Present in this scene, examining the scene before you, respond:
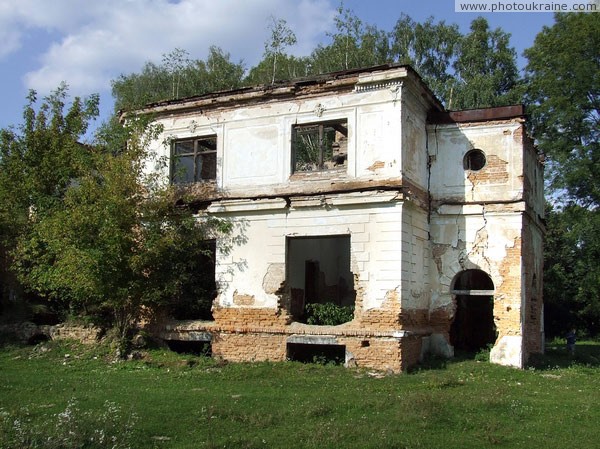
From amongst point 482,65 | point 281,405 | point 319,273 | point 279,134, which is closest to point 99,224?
point 279,134

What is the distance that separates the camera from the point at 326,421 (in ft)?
28.5

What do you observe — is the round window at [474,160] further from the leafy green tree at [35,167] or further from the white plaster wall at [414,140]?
the leafy green tree at [35,167]

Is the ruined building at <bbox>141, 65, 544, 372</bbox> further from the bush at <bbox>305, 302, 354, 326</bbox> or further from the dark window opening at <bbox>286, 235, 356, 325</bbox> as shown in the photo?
the dark window opening at <bbox>286, 235, 356, 325</bbox>

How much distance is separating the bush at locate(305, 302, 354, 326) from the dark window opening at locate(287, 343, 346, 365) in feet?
2.07

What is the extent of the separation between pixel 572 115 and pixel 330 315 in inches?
626

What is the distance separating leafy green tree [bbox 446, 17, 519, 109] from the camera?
98.9ft

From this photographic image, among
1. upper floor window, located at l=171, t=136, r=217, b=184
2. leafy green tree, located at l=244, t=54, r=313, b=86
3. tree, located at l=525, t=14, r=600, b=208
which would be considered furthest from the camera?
leafy green tree, located at l=244, t=54, r=313, b=86

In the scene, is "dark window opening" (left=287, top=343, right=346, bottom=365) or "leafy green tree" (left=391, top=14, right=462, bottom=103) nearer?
"dark window opening" (left=287, top=343, right=346, bottom=365)

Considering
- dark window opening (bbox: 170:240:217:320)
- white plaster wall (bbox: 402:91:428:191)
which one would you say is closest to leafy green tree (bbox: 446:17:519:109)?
→ white plaster wall (bbox: 402:91:428:191)

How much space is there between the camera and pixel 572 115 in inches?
995

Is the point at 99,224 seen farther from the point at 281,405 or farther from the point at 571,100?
the point at 571,100

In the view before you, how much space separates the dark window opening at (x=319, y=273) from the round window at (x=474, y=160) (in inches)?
184

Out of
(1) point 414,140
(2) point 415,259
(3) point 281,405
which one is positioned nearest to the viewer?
(3) point 281,405

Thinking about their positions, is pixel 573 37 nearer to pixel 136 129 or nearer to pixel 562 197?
pixel 562 197
